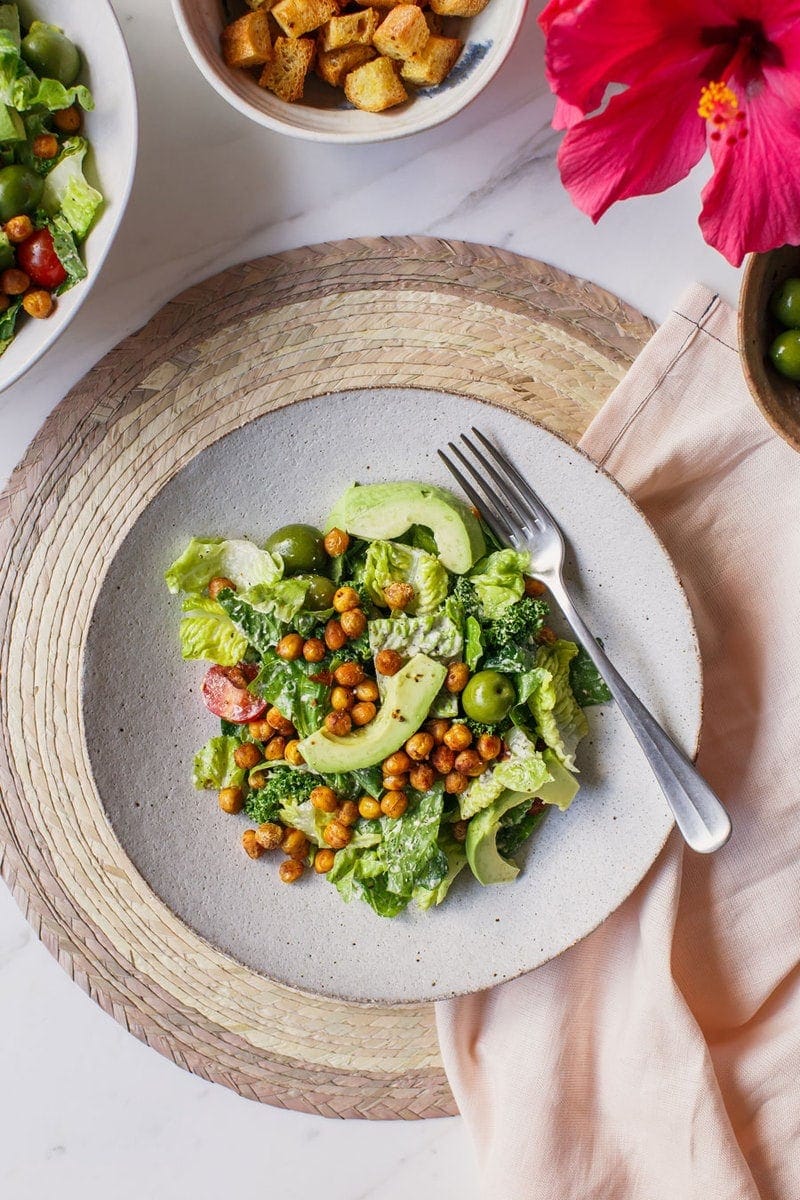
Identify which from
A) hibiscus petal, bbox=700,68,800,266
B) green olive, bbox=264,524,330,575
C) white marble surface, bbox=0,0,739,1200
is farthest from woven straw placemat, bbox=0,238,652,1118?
hibiscus petal, bbox=700,68,800,266

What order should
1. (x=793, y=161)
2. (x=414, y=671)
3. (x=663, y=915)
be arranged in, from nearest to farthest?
(x=793, y=161)
(x=414, y=671)
(x=663, y=915)

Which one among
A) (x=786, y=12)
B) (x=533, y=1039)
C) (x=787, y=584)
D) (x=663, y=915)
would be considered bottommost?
(x=533, y=1039)

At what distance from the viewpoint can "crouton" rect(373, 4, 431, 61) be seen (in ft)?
6.74

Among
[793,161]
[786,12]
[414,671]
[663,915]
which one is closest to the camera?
[786,12]

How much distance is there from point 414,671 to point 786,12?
4.16 ft

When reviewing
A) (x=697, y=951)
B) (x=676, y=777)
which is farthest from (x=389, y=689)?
(x=697, y=951)

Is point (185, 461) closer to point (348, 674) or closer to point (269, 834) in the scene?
point (348, 674)

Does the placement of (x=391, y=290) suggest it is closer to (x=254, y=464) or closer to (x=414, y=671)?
(x=254, y=464)

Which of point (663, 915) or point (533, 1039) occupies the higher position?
point (663, 915)

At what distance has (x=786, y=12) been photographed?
1.68 metres

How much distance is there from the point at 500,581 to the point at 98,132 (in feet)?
3.86

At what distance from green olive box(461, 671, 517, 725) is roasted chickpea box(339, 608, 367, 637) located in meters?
0.24

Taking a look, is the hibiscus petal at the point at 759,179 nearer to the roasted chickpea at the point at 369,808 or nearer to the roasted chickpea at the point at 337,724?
the roasted chickpea at the point at 337,724

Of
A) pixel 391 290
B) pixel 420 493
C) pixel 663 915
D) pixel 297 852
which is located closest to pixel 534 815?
pixel 663 915
